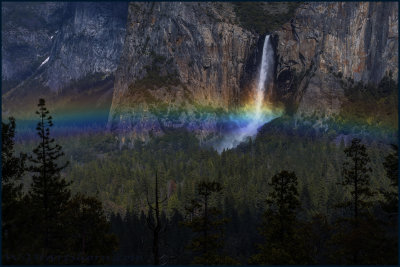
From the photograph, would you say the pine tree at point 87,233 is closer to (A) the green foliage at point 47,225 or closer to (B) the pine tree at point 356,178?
(A) the green foliage at point 47,225

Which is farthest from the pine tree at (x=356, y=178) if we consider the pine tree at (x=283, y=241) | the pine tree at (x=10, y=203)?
the pine tree at (x=10, y=203)

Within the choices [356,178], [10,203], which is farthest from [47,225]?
[356,178]

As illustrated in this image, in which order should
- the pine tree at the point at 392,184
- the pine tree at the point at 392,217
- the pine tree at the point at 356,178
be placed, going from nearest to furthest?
the pine tree at the point at 392,217, the pine tree at the point at 356,178, the pine tree at the point at 392,184

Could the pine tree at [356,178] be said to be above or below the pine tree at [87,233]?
above

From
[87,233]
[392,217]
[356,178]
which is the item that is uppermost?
[356,178]

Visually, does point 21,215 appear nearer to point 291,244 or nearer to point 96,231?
point 96,231

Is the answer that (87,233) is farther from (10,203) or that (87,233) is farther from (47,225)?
(10,203)

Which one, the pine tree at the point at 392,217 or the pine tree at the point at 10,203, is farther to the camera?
the pine tree at the point at 392,217

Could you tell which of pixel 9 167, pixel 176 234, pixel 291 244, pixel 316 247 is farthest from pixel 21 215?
pixel 176 234

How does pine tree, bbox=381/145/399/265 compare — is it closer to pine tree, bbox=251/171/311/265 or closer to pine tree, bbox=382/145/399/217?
pine tree, bbox=382/145/399/217

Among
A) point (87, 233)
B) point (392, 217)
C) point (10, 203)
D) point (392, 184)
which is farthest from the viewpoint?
point (392, 184)

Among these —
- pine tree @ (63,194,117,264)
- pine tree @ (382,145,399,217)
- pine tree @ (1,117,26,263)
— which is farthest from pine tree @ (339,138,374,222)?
pine tree @ (1,117,26,263)
